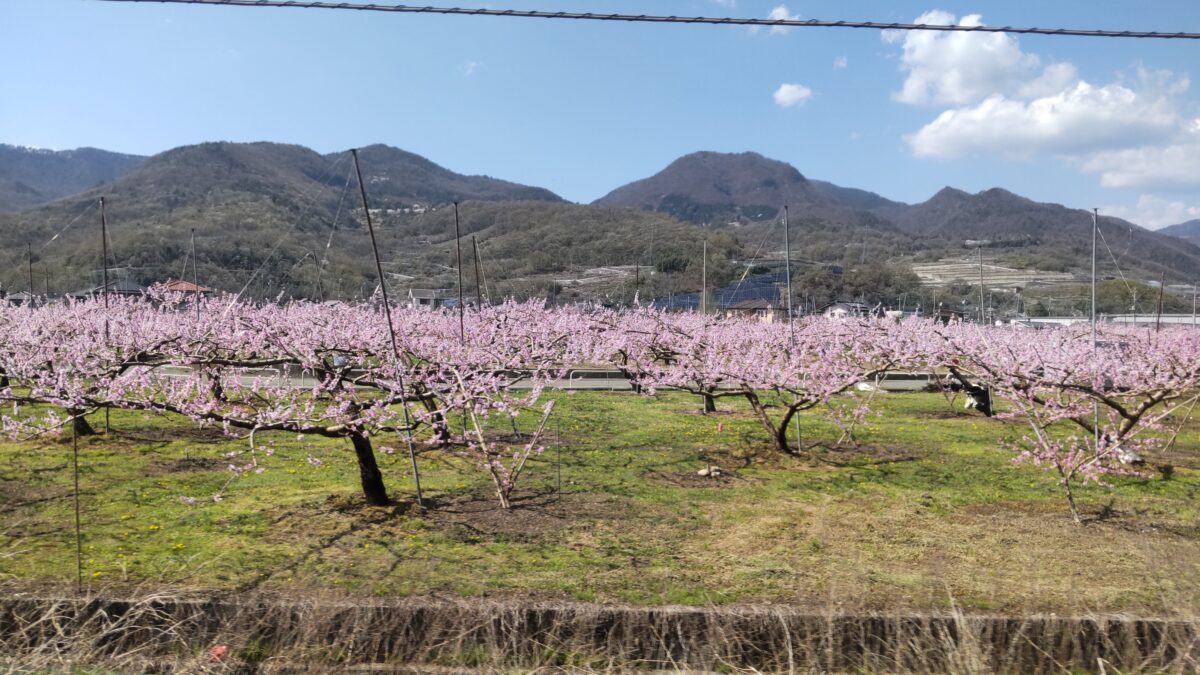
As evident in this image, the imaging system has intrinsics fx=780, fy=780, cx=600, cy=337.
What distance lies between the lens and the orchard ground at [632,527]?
604 centimetres

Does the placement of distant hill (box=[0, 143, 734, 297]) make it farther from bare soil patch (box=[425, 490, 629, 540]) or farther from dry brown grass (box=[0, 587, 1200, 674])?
dry brown grass (box=[0, 587, 1200, 674])

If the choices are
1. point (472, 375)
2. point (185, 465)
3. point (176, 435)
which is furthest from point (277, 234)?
point (472, 375)

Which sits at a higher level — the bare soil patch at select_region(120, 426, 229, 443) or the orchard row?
the orchard row

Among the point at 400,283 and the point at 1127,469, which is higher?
the point at 400,283

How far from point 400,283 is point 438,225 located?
31296 mm

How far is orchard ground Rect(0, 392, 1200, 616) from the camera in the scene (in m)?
6.04

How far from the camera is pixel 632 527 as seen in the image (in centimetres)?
775

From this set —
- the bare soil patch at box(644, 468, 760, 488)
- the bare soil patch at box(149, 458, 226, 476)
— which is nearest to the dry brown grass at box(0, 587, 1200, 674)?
the bare soil patch at box(644, 468, 760, 488)

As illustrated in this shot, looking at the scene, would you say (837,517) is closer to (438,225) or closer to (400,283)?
(400,283)

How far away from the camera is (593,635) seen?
200 inches

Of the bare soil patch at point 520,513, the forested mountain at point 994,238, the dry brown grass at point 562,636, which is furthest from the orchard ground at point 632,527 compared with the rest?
the forested mountain at point 994,238

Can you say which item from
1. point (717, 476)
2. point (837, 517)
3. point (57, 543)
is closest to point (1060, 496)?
point (837, 517)

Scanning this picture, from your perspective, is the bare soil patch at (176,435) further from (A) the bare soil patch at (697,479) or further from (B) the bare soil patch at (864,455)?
(B) the bare soil patch at (864,455)

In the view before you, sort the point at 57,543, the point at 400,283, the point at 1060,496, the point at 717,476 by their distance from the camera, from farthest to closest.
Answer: the point at 400,283 → the point at 717,476 → the point at 1060,496 → the point at 57,543
